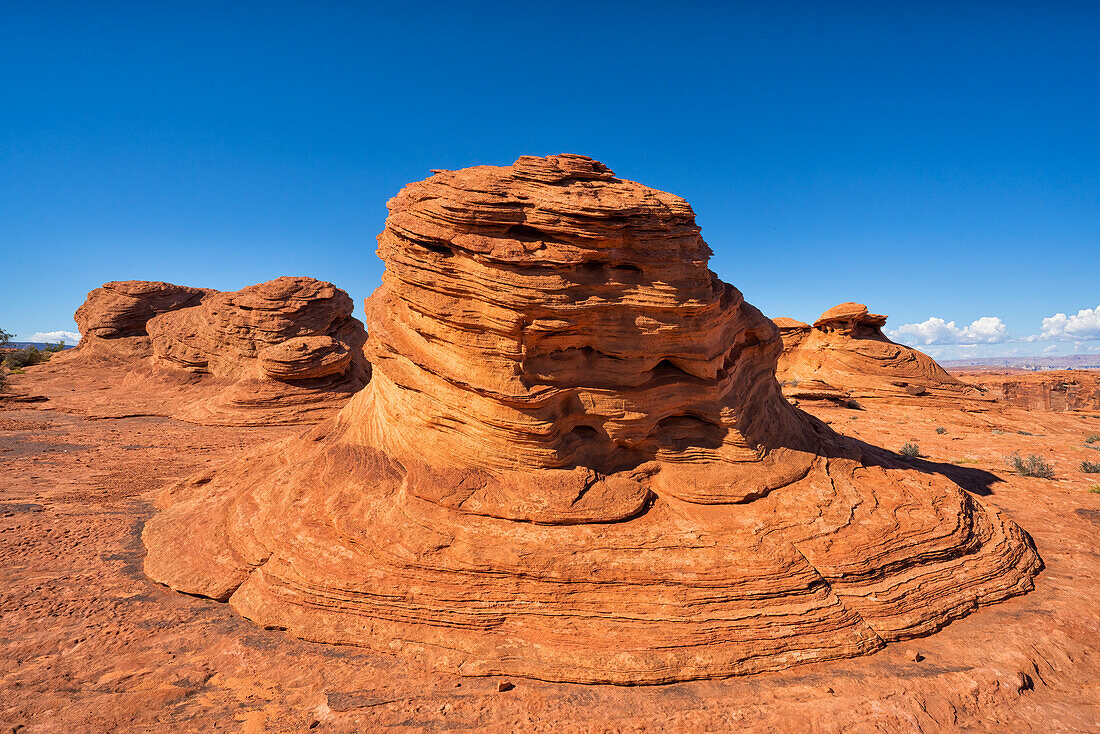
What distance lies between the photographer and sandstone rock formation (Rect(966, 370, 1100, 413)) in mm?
41281

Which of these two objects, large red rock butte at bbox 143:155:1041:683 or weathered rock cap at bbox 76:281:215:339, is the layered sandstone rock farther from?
large red rock butte at bbox 143:155:1041:683

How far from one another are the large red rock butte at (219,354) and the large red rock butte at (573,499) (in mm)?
16565

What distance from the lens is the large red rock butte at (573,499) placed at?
7.67 m

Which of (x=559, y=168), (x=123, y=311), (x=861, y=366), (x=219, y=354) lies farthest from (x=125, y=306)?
(x=861, y=366)

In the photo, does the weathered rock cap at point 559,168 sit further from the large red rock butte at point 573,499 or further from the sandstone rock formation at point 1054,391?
the sandstone rock formation at point 1054,391

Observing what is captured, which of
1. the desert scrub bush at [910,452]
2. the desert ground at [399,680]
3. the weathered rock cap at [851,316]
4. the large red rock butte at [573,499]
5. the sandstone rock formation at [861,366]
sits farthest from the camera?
the weathered rock cap at [851,316]

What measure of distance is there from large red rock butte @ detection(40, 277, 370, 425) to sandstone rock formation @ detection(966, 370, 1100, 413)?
47.2 meters

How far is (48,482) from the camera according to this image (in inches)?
603

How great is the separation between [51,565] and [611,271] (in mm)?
12162

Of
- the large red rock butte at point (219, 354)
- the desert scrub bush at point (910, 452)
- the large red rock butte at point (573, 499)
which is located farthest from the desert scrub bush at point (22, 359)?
the desert scrub bush at point (910, 452)

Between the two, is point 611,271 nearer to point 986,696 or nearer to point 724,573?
point 724,573

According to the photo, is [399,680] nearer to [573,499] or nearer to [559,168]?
[573,499]

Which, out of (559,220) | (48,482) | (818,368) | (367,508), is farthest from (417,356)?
(818,368)

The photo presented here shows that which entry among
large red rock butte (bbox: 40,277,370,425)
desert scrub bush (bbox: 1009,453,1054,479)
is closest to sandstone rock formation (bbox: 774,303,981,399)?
desert scrub bush (bbox: 1009,453,1054,479)
